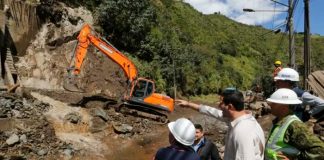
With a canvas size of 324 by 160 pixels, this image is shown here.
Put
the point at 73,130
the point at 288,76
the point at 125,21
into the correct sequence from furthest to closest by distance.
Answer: the point at 125,21, the point at 73,130, the point at 288,76

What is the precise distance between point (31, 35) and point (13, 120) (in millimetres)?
10849

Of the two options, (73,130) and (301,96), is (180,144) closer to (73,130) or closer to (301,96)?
(301,96)

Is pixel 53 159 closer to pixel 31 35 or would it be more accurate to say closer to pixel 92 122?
pixel 92 122

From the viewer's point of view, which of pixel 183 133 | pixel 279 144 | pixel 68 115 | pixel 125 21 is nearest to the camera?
pixel 183 133

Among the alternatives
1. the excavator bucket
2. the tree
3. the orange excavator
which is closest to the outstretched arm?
the orange excavator

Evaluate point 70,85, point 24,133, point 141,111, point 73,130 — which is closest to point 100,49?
point 141,111

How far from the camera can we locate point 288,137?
3.89m

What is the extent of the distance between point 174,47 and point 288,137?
2928cm

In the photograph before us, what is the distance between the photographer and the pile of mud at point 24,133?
13289 millimetres

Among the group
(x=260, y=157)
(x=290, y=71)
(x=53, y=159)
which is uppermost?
(x=290, y=71)

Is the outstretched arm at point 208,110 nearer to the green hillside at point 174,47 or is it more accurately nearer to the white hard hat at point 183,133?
the white hard hat at point 183,133

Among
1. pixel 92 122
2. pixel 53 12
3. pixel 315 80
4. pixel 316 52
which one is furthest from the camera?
pixel 316 52

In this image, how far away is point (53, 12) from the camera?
1024 inches

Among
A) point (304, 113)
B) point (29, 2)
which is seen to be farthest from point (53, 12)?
point (304, 113)
